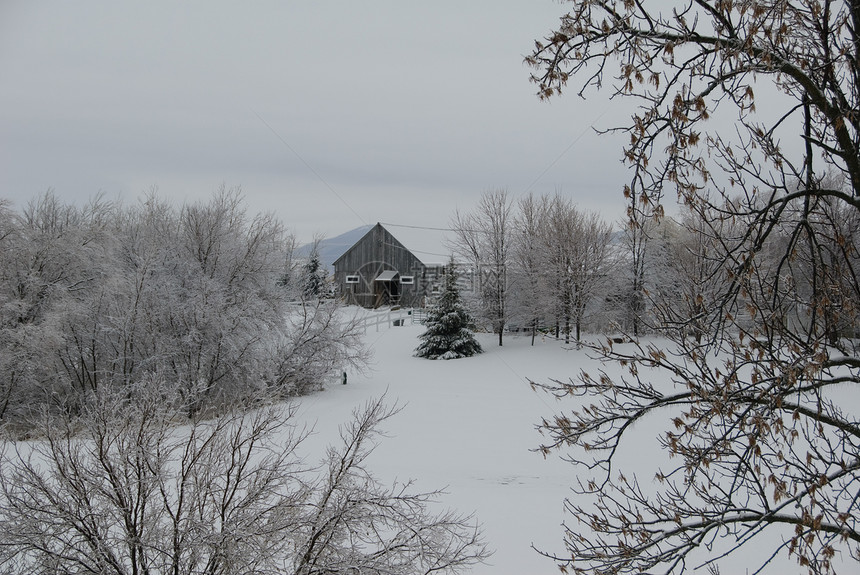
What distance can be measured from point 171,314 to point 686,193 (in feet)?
63.6

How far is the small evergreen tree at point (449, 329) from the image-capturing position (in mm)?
31359

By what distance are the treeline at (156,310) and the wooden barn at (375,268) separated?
75.1 feet

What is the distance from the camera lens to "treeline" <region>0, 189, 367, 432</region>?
1914 centimetres

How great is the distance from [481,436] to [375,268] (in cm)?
3210

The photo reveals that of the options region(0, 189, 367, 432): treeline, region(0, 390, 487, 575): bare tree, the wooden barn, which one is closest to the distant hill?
the wooden barn

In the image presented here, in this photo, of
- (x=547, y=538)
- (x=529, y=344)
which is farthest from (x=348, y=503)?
Result: (x=529, y=344)

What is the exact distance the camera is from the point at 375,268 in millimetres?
47562

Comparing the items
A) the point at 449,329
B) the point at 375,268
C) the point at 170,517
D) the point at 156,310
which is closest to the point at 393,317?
the point at 375,268

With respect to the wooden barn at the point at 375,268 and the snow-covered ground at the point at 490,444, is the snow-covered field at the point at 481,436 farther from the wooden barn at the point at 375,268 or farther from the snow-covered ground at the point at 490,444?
the wooden barn at the point at 375,268

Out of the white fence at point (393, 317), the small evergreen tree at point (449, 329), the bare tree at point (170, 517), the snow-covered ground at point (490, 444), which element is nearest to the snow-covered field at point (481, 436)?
the snow-covered ground at point (490, 444)

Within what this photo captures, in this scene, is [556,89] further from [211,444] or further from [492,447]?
[492,447]

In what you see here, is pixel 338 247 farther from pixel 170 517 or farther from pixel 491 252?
pixel 170 517

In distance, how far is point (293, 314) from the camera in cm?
2373

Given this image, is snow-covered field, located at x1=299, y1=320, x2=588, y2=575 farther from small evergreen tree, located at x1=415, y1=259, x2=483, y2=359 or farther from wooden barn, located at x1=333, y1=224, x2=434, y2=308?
wooden barn, located at x1=333, y1=224, x2=434, y2=308
